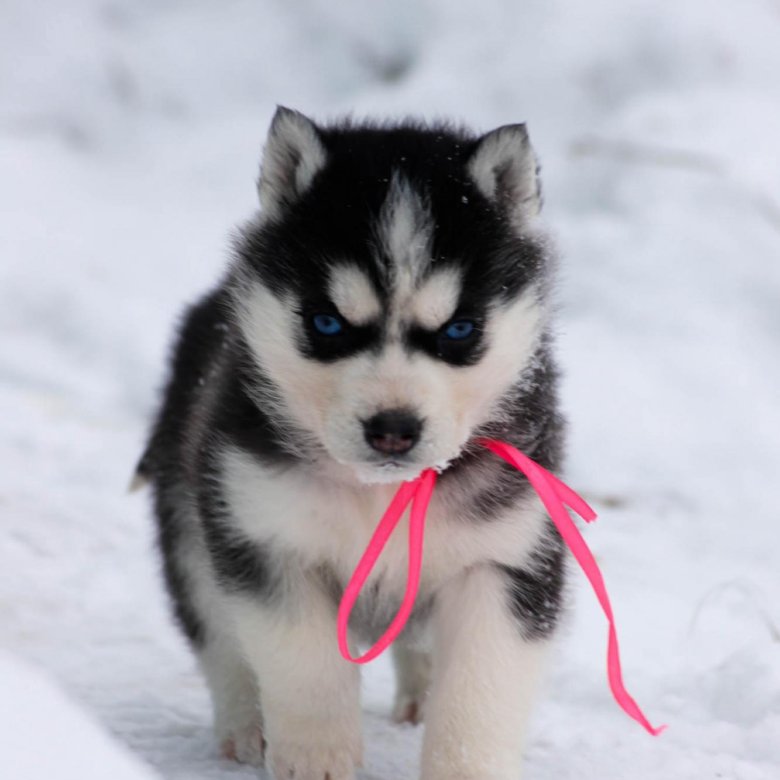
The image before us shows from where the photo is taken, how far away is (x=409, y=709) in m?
3.98

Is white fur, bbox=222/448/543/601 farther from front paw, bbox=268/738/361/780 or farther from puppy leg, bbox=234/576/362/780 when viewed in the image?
front paw, bbox=268/738/361/780

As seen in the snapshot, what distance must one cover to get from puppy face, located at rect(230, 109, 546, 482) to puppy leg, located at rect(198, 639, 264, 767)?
87 cm

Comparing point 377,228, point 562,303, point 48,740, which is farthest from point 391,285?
point 48,740

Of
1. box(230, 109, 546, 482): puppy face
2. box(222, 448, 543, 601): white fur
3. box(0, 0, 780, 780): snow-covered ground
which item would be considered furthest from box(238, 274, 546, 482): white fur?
box(0, 0, 780, 780): snow-covered ground

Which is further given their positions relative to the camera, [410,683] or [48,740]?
[410,683]

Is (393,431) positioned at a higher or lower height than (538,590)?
higher

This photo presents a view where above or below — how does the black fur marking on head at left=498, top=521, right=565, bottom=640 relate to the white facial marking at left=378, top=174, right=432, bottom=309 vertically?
below

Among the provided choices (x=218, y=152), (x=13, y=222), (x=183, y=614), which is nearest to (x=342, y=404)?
(x=183, y=614)

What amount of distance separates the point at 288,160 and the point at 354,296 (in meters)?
0.52

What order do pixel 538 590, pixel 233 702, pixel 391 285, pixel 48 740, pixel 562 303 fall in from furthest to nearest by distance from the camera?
pixel 233 702 < pixel 562 303 < pixel 538 590 < pixel 391 285 < pixel 48 740

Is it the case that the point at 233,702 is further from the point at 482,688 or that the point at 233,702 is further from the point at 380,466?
the point at 380,466

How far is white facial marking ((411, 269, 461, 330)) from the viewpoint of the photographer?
281 cm

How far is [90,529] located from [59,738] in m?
3.36

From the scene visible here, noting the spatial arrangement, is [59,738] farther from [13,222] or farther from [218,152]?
[218,152]
